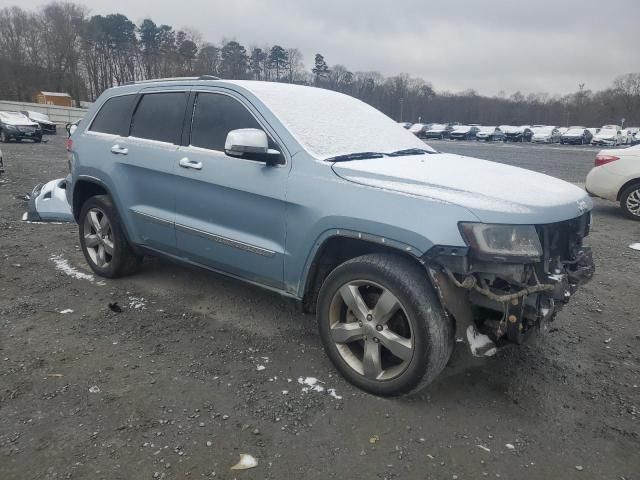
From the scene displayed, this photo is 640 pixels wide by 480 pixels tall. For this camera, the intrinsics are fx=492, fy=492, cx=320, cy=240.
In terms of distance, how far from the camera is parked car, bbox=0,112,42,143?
889 inches

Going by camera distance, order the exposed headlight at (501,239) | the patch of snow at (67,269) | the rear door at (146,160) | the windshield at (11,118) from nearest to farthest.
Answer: the exposed headlight at (501,239) → the rear door at (146,160) → the patch of snow at (67,269) → the windshield at (11,118)

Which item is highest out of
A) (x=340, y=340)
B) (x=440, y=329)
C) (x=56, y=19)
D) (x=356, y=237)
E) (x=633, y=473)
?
(x=56, y=19)

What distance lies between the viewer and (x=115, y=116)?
4535mm

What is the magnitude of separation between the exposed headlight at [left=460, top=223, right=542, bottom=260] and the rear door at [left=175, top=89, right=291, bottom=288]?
1.22 m

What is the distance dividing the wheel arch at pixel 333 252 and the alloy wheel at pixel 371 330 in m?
0.24

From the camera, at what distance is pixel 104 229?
4.62m

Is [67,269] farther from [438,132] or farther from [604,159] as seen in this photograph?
[438,132]

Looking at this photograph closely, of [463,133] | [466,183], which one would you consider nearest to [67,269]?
[466,183]

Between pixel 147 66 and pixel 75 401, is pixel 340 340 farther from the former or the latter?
pixel 147 66

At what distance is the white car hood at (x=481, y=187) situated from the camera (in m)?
2.58

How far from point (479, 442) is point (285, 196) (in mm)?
1801

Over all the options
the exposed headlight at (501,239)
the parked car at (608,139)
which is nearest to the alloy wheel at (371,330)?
the exposed headlight at (501,239)

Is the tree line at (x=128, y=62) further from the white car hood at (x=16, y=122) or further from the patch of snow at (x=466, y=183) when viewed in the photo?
the patch of snow at (x=466, y=183)

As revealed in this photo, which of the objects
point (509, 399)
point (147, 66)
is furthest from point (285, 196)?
point (147, 66)
